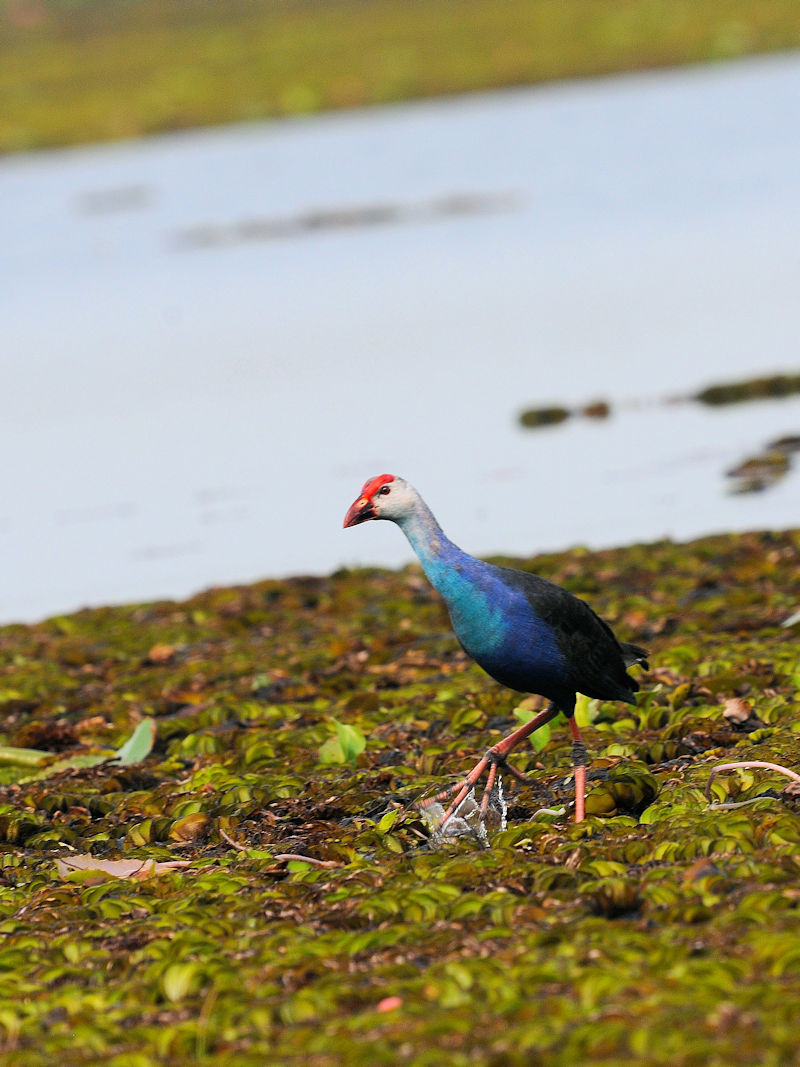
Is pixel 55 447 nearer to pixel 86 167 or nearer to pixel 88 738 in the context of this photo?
pixel 88 738

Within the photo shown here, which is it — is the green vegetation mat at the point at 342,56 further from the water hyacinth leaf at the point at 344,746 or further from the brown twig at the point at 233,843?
the brown twig at the point at 233,843

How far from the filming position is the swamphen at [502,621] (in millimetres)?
7852

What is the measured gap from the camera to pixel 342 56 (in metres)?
80.7

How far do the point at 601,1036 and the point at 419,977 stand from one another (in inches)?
41.5

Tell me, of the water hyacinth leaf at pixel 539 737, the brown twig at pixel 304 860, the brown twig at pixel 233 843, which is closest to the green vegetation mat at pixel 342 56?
the water hyacinth leaf at pixel 539 737

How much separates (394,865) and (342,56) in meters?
76.8

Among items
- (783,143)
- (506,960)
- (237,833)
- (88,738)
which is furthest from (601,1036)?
(783,143)

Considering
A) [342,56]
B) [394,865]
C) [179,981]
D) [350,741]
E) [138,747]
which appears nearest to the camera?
[179,981]

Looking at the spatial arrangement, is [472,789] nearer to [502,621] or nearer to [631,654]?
[502,621]

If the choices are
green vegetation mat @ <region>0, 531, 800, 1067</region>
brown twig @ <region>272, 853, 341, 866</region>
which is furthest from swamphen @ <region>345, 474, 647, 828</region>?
brown twig @ <region>272, 853, 341, 866</region>

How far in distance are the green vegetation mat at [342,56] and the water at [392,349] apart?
16881mm

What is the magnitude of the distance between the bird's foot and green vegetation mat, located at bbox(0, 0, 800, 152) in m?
61.4

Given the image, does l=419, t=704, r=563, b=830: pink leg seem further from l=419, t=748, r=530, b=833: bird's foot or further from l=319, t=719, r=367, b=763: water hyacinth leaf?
l=319, t=719, r=367, b=763: water hyacinth leaf

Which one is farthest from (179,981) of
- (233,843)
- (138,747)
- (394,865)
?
(138,747)
